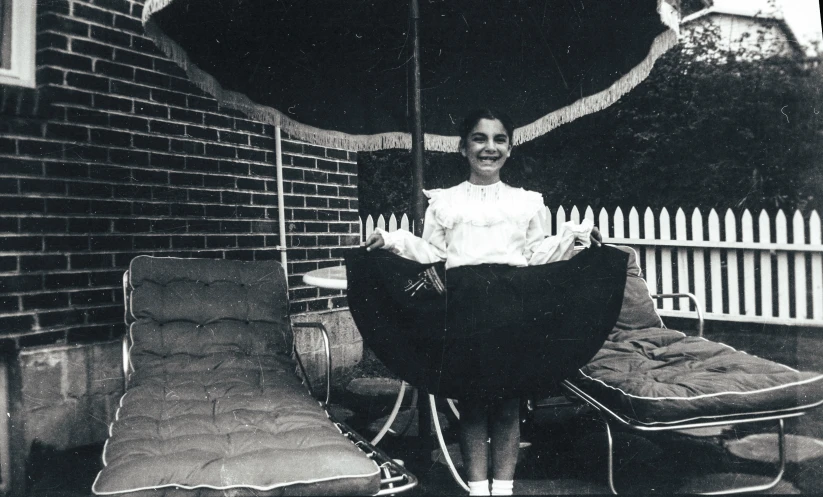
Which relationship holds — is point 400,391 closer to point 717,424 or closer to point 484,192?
point 484,192

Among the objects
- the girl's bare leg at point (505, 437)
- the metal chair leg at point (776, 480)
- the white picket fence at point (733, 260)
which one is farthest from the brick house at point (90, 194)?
the metal chair leg at point (776, 480)

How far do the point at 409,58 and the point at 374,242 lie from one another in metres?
1.06

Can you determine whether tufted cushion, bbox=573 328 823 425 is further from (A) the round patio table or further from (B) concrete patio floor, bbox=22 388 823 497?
(A) the round patio table

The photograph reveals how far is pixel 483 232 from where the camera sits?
242 centimetres

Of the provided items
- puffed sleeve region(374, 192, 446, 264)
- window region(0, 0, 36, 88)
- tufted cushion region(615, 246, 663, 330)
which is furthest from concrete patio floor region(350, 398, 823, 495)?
window region(0, 0, 36, 88)

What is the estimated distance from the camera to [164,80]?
346cm

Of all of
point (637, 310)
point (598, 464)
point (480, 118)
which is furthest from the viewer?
point (637, 310)

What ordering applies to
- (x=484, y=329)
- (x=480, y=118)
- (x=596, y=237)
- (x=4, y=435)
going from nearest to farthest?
(x=484, y=329)
(x=596, y=237)
(x=480, y=118)
(x=4, y=435)

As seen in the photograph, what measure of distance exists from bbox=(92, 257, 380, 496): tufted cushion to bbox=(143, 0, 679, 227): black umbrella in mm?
920

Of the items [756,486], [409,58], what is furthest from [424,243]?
[756,486]

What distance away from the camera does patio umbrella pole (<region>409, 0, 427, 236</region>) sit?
275 centimetres

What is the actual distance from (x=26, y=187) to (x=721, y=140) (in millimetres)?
5567

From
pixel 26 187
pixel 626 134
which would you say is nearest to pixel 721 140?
pixel 626 134

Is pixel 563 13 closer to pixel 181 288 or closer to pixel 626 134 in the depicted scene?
pixel 181 288
